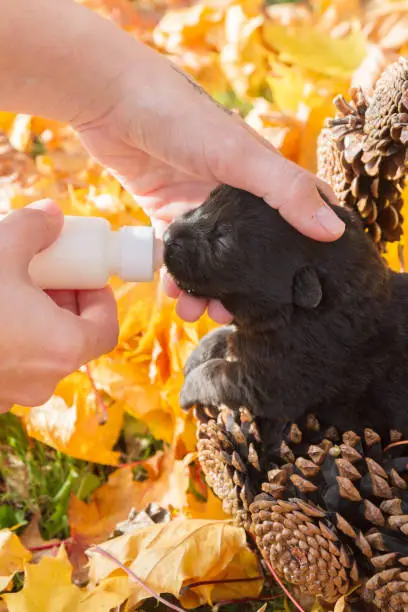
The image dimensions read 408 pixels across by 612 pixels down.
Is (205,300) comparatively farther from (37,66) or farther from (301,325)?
(37,66)

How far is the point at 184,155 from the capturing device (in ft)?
5.22

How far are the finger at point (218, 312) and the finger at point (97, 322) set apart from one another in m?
0.20

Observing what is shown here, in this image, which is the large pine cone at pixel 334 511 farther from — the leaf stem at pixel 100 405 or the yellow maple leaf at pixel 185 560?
the leaf stem at pixel 100 405

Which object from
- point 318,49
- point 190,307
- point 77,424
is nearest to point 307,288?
point 190,307

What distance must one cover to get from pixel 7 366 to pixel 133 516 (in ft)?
2.03

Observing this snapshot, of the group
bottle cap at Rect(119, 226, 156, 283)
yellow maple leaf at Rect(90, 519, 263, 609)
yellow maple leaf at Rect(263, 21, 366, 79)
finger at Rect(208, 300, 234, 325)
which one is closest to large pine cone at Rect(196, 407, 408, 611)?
yellow maple leaf at Rect(90, 519, 263, 609)

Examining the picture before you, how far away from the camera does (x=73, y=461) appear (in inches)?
78.5

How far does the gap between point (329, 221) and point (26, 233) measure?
1.76 feet

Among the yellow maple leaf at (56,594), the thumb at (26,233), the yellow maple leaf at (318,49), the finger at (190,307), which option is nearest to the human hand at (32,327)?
the thumb at (26,233)

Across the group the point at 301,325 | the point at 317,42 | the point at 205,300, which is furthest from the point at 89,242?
the point at 317,42

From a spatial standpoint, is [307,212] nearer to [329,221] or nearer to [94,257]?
[329,221]

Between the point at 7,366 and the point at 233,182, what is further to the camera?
the point at 233,182

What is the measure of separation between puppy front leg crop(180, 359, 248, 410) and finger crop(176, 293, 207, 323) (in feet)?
0.47

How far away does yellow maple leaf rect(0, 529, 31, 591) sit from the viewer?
5.37ft
